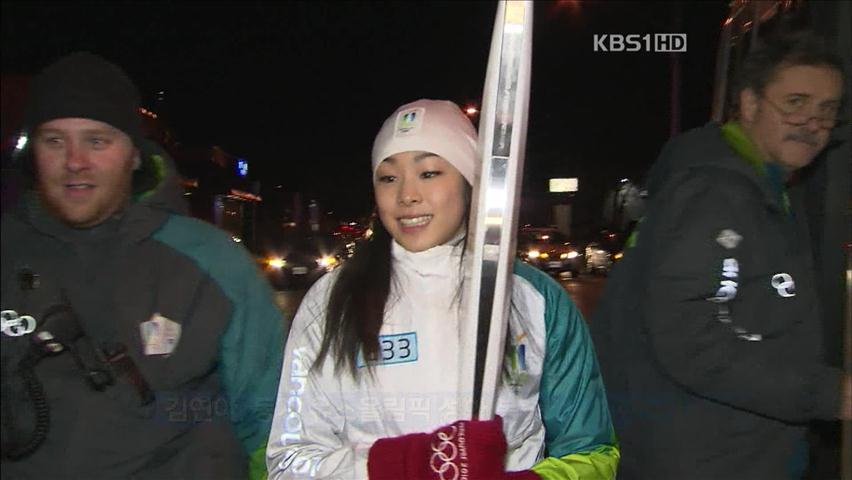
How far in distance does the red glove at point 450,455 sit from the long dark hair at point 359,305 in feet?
0.64

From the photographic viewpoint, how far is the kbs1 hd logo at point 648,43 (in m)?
2.13

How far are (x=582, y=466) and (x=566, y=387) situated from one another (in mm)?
136

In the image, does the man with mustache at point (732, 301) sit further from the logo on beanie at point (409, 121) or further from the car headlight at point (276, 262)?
the car headlight at point (276, 262)

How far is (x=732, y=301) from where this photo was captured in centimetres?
149

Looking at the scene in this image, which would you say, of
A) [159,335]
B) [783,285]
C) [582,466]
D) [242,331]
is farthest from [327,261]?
[783,285]

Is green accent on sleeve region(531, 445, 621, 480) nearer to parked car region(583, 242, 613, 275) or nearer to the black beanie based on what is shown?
parked car region(583, 242, 613, 275)

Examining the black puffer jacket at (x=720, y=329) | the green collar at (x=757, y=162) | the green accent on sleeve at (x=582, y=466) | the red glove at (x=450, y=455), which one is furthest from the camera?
the green collar at (x=757, y=162)

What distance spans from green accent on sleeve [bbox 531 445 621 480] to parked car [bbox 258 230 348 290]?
572 millimetres

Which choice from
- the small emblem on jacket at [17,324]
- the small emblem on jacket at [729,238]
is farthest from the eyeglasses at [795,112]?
the small emblem on jacket at [17,324]

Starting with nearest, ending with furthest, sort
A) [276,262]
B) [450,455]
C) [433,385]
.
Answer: [450,455], [433,385], [276,262]

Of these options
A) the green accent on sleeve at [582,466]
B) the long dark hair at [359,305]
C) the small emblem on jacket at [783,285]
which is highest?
the small emblem on jacket at [783,285]

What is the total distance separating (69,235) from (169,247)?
0.18 meters

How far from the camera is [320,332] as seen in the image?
1.44 m

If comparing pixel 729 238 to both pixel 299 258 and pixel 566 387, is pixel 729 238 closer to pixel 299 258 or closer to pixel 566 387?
pixel 566 387
